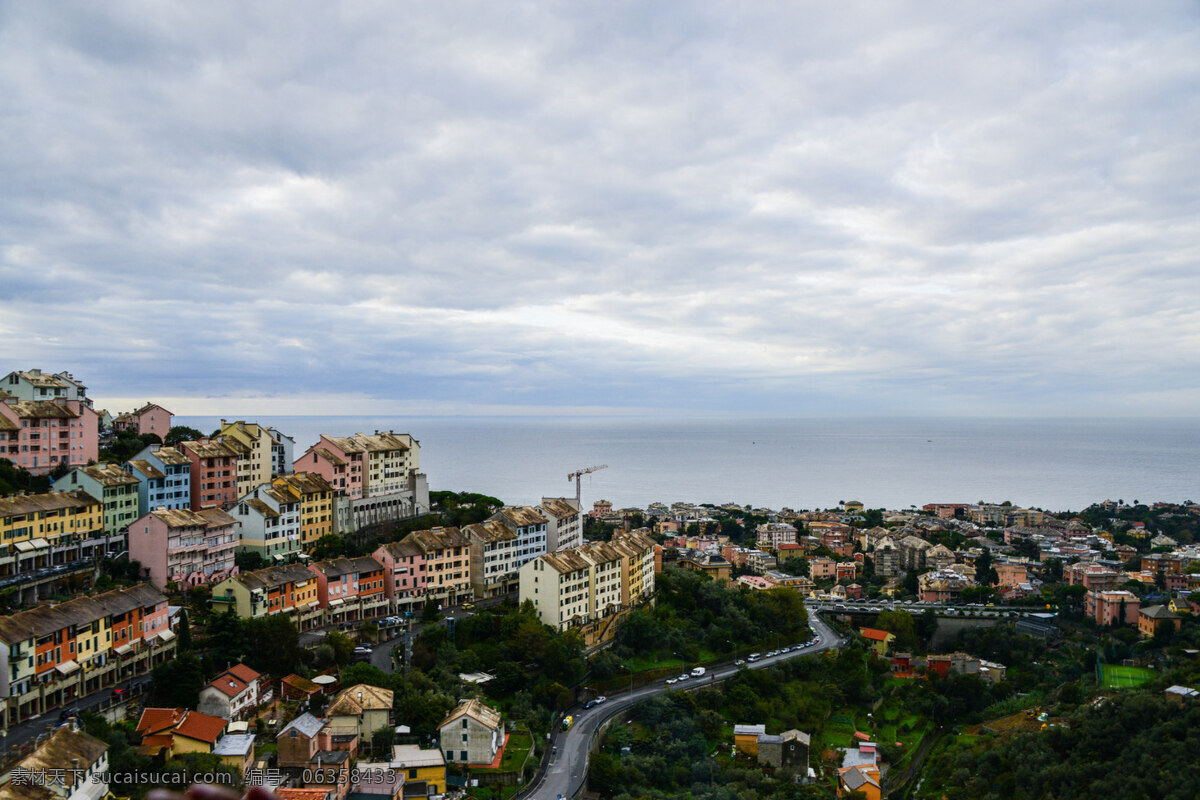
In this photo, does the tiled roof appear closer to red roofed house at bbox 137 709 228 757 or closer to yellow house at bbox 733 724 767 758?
red roofed house at bbox 137 709 228 757

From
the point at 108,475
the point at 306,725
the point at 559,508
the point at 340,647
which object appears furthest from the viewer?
the point at 559,508

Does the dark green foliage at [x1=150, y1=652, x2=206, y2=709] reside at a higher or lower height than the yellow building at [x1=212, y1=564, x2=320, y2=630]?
lower

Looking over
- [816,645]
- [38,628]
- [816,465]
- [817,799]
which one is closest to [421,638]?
[38,628]

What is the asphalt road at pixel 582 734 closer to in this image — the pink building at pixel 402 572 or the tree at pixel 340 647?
the tree at pixel 340 647

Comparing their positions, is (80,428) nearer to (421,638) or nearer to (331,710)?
(421,638)

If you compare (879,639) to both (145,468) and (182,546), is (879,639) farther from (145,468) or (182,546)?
(145,468)

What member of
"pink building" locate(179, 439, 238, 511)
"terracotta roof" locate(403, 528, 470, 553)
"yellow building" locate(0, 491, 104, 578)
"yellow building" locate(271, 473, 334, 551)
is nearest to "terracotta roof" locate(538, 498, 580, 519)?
"terracotta roof" locate(403, 528, 470, 553)

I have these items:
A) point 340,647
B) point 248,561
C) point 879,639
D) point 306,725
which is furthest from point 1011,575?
point 306,725
